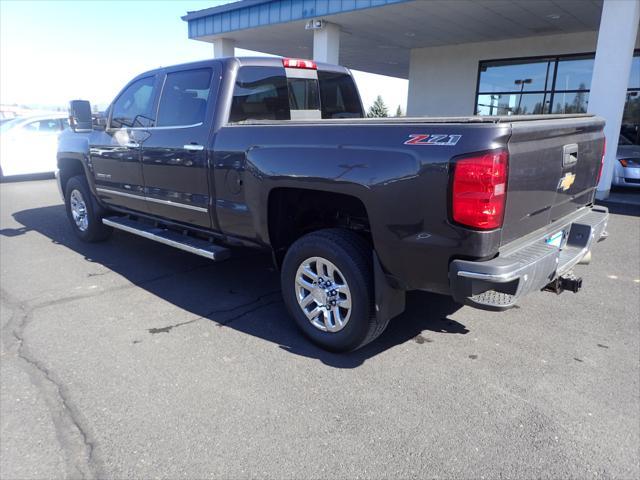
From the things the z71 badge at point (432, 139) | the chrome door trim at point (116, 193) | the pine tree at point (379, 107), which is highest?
the pine tree at point (379, 107)

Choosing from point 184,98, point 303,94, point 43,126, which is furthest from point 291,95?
point 43,126

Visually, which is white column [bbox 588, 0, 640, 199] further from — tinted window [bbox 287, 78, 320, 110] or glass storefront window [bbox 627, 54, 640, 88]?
tinted window [bbox 287, 78, 320, 110]

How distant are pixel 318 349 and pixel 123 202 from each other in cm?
315

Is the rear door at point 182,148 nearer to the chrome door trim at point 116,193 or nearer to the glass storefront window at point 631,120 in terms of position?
the chrome door trim at point 116,193

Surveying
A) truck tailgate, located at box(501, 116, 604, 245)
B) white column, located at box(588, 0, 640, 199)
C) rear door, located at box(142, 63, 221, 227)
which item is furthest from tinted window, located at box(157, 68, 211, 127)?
white column, located at box(588, 0, 640, 199)

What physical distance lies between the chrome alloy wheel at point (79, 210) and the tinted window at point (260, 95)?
Result: 3155 millimetres

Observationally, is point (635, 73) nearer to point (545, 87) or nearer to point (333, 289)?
point (545, 87)

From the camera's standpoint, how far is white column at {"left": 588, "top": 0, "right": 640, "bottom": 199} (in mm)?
8648

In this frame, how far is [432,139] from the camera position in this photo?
2684 mm

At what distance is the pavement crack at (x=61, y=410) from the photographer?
2383mm

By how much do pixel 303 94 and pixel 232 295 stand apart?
209 cm

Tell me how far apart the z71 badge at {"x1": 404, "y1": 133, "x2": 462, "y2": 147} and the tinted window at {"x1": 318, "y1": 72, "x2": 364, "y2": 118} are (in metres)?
2.46

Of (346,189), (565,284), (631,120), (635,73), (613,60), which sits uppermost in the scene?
(635,73)

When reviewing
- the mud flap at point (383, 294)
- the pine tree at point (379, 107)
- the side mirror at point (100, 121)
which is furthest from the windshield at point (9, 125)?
the pine tree at point (379, 107)
